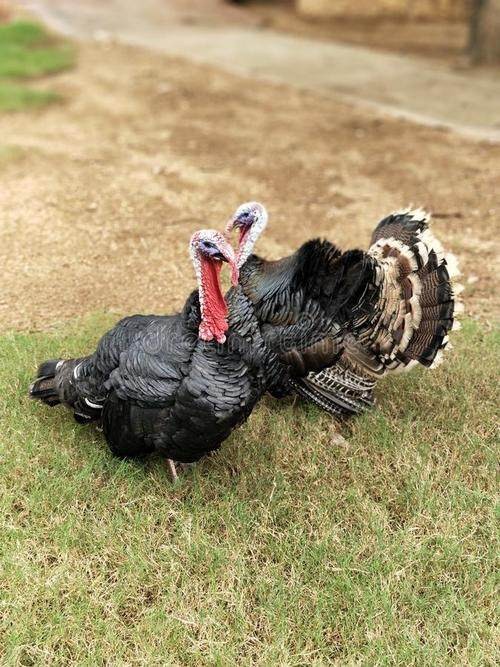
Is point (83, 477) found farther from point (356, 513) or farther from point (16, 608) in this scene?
point (356, 513)

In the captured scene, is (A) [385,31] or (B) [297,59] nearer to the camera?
(B) [297,59]

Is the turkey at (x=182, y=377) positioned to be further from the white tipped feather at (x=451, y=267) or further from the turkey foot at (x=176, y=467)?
the white tipped feather at (x=451, y=267)

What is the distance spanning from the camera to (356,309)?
3480mm

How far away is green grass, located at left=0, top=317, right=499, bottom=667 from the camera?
8.36 ft

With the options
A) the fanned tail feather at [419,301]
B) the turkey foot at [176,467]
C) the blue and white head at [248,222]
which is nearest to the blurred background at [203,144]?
the blue and white head at [248,222]

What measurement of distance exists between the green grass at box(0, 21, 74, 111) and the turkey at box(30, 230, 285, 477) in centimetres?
567

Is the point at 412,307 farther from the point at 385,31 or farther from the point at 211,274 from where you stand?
the point at 385,31

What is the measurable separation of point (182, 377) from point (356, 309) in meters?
1.07

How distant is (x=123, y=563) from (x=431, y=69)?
936cm

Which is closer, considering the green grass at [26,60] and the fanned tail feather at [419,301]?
the fanned tail feather at [419,301]

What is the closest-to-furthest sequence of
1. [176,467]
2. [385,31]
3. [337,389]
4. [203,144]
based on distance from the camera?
[176,467] < [337,389] < [203,144] < [385,31]

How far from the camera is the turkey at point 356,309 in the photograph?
11.2 ft

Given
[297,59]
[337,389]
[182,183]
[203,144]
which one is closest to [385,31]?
[297,59]

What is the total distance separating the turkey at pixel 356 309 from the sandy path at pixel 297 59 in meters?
4.48
